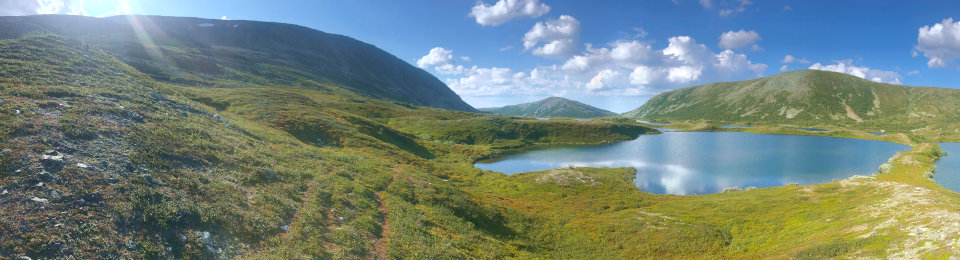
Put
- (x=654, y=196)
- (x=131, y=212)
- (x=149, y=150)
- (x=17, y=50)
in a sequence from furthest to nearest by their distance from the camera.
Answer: (x=654, y=196) < (x=17, y=50) < (x=149, y=150) < (x=131, y=212)

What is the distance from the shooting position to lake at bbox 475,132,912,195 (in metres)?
79.2

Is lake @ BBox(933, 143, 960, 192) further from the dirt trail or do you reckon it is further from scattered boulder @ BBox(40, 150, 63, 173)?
scattered boulder @ BBox(40, 150, 63, 173)

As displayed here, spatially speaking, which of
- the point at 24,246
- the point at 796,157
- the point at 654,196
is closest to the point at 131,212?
the point at 24,246

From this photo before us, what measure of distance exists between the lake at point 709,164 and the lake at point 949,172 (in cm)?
1079

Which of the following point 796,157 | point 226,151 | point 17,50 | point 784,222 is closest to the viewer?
point 226,151

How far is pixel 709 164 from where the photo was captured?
10206 centimetres

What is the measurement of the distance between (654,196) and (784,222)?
23.1 metres

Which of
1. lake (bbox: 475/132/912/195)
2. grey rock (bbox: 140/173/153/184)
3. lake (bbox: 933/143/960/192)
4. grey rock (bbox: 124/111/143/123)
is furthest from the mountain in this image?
lake (bbox: 933/143/960/192)

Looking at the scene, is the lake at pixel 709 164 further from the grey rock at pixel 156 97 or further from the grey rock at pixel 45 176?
the grey rock at pixel 45 176

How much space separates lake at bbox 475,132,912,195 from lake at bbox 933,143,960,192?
10.8 metres

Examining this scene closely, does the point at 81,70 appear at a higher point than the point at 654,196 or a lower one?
higher

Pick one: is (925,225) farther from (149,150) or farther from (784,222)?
(149,150)

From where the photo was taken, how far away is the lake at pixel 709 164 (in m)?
79.2

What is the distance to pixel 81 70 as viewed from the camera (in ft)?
125
